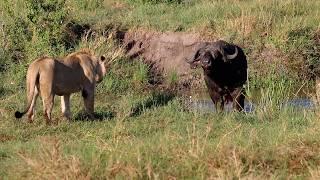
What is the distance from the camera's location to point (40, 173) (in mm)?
6180

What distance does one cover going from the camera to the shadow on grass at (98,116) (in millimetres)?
10207

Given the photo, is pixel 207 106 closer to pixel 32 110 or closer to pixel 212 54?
pixel 212 54

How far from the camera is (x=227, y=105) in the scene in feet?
39.0

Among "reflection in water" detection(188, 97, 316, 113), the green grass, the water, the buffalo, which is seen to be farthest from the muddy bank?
the buffalo

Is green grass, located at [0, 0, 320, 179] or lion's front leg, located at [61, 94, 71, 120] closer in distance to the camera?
green grass, located at [0, 0, 320, 179]

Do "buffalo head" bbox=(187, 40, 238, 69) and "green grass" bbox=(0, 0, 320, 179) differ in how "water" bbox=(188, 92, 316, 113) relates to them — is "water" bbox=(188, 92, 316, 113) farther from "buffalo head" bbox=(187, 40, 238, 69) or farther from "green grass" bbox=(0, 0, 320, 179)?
"buffalo head" bbox=(187, 40, 238, 69)

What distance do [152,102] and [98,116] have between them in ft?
4.13

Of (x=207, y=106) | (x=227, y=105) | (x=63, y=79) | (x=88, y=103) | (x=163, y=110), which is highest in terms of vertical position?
(x=63, y=79)

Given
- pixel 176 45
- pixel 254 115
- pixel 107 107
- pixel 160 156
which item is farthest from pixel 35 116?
pixel 176 45

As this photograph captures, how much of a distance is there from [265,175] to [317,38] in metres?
9.14

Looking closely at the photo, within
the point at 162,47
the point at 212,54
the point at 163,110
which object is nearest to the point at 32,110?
the point at 163,110

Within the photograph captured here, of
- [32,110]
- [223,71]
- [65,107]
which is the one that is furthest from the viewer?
[223,71]

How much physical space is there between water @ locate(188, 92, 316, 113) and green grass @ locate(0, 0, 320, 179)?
20cm

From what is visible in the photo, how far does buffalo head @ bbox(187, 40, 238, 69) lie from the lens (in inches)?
447
